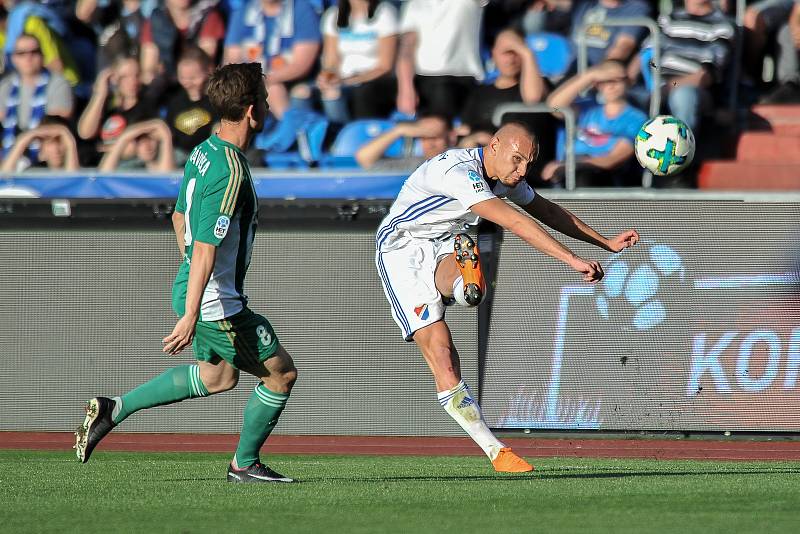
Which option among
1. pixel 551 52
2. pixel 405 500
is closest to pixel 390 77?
pixel 551 52

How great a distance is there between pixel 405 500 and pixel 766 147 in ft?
27.2

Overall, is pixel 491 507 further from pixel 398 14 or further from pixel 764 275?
pixel 398 14

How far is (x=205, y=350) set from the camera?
21.6 ft

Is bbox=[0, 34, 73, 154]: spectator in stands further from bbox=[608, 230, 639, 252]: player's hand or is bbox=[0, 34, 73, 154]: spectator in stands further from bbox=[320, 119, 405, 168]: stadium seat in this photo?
bbox=[608, 230, 639, 252]: player's hand

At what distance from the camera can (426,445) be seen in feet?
33.6

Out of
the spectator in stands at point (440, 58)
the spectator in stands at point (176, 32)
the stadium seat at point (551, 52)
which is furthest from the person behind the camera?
the spectator in stands at point (176, 32)

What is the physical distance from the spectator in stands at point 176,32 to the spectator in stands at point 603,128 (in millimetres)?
4519

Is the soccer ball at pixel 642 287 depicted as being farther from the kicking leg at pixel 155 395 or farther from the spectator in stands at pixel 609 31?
the kicking leg at pixel 155 395

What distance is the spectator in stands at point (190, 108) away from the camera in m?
13.4

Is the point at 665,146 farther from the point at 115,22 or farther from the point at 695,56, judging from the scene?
the point at 115,22

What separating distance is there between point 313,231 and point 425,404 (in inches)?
70.5

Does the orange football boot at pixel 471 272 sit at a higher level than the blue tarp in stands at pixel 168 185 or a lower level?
higher

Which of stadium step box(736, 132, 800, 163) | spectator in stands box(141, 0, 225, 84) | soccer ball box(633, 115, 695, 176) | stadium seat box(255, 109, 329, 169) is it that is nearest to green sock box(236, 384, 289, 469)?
soccer ball box(633, 115, 695, 176)

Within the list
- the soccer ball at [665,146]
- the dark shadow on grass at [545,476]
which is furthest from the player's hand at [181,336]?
the soccer ball at [665,146]
